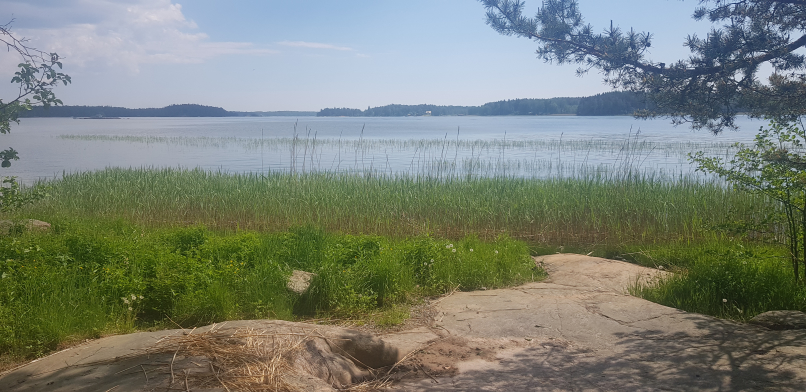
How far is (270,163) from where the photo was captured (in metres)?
27.8

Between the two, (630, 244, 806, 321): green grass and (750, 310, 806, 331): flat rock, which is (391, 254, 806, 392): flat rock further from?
(630, 244, 806, 321): green grass

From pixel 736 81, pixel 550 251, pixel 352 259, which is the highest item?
pixel 736 81

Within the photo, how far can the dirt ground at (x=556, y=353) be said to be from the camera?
A: 3.51m

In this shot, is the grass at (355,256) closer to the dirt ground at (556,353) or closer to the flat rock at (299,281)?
the flat rock at (299,281)

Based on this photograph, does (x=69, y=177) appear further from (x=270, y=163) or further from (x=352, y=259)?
(x=352, y=259)

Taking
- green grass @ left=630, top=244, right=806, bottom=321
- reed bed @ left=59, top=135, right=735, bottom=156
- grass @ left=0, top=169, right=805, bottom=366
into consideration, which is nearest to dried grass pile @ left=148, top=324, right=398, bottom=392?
grass @ left=0, top=169, right=805, bottom=366

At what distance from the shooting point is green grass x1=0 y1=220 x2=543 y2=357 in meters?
4.75

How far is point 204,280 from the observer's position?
539cm

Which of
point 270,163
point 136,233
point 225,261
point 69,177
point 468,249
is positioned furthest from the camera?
point 270,163

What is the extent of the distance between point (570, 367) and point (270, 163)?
25318 millimetres

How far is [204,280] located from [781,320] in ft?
17.3

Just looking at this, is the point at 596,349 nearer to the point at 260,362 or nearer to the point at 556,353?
the point at 556,353

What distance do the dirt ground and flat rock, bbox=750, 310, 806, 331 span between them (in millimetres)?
195

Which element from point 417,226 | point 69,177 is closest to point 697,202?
point 417,226
